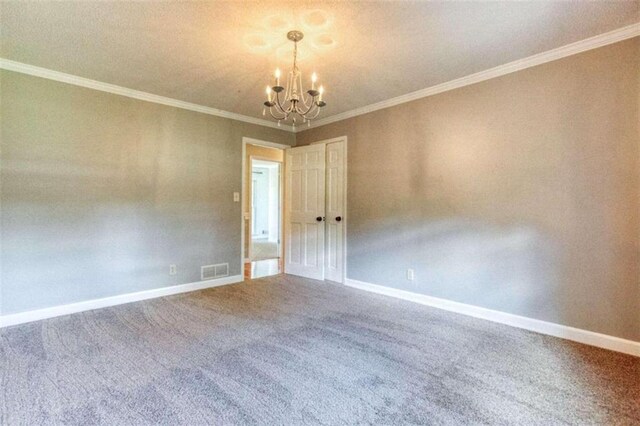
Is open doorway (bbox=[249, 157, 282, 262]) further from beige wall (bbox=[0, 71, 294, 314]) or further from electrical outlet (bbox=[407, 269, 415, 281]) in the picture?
electrical outlet (bbox=[407, 269, 415, 281])

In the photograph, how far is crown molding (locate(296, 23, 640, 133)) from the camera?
2.35 metres

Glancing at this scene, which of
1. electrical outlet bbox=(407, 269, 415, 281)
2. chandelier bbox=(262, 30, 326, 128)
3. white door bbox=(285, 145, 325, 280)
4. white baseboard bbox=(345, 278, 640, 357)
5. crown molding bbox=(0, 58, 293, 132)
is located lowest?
white baseboard bbox=(345, 278, 640, 357)

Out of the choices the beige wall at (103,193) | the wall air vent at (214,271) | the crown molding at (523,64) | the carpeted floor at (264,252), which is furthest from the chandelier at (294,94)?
the carpeted floor at (264,252)

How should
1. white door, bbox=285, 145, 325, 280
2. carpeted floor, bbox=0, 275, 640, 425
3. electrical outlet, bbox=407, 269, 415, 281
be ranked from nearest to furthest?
carpeted floor, bbox=0, 275, 640, 425
electrical outlet, bbox=407, 269, 415, 281
white door, bbox=285, 145, 325, 280

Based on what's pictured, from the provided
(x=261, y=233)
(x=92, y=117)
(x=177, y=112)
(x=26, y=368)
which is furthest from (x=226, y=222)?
(x=261, y=233)

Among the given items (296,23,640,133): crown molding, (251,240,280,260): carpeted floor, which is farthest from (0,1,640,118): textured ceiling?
(251,240,280,260): carpeted floor

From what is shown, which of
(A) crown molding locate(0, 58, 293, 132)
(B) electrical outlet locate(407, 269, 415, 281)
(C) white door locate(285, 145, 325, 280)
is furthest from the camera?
(C) white door locate(285, 145, 325, 280)

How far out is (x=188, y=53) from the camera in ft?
8.82

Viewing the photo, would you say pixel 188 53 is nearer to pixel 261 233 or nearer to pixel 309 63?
pixel 309 63

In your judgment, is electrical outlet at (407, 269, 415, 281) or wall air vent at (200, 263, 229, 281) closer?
electrical outlet at (407, 269, 415, 281)

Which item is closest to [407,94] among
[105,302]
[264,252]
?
[105,302]

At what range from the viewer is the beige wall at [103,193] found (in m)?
2.93

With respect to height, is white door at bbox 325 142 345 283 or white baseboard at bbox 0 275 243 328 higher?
white door at bbox 325 142 345 283

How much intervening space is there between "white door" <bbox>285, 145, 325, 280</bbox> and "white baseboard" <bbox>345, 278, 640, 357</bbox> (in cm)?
129
